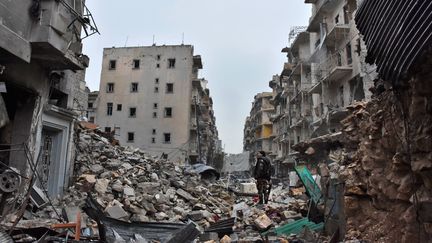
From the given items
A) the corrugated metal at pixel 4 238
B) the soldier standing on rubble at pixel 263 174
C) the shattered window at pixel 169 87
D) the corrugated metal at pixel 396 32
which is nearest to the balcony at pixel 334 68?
the soldier standing on rubble at pixel 263 174

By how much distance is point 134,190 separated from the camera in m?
12.7

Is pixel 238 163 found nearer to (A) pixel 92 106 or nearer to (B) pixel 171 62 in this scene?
(B) pixel 171 62

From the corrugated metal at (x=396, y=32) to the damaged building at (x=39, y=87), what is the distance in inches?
253

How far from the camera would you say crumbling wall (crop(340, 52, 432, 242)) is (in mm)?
3562

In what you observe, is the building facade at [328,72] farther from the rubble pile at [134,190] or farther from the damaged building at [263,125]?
the damaged building at [263,125]

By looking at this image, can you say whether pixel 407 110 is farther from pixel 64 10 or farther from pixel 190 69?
pixel 190 69

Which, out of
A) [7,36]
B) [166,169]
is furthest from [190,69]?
[7,36]

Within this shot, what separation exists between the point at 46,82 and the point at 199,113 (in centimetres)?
3579

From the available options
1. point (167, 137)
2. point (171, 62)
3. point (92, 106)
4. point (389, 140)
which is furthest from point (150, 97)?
point (389, 140)

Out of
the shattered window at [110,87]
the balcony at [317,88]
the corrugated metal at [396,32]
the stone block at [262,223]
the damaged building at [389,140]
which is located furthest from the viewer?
the shattered window at [110,87]

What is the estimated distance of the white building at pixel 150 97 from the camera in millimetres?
41697

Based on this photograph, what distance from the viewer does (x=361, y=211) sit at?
589 cm

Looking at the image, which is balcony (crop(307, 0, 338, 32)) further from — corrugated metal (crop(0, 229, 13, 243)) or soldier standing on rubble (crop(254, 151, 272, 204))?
corrugated metal (crop(0, 229, 13, 243))

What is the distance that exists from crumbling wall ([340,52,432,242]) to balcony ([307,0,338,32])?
77.5 ft
